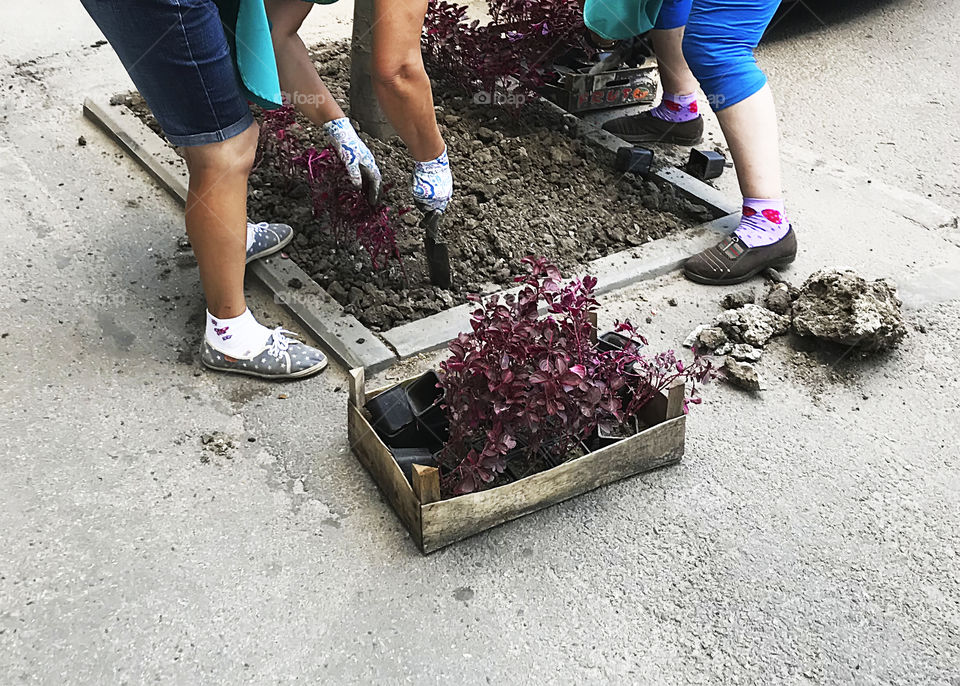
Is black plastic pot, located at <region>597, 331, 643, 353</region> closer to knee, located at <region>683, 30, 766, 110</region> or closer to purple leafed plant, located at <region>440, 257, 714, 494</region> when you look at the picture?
purple leafed plant, located at <region>440, 257, 714, 494</region>

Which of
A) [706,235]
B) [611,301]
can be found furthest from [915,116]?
[611,301]

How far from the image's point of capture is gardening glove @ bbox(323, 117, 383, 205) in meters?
3.38

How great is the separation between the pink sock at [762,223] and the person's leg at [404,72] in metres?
1.36

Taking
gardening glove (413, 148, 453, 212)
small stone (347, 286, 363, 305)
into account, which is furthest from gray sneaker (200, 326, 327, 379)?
gardening glove (413, 148, 453, 212)

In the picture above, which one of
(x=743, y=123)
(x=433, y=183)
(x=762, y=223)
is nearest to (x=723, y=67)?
(x=743, y=123)

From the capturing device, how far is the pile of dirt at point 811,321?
3057 millimetres

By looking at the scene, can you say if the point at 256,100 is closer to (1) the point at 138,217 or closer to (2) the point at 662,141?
(1) the point at 138,217

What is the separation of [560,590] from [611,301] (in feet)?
4.68

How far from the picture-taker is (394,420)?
2.61m

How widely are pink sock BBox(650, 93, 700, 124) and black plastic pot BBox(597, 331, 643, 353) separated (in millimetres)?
2116

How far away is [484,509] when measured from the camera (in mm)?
2393

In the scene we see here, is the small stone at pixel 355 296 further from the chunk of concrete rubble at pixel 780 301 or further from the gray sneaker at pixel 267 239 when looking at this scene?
the chunk of concrete rubble at pixel 780 301

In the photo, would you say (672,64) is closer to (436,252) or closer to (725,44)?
(725,44)

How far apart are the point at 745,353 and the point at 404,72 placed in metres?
1.52
